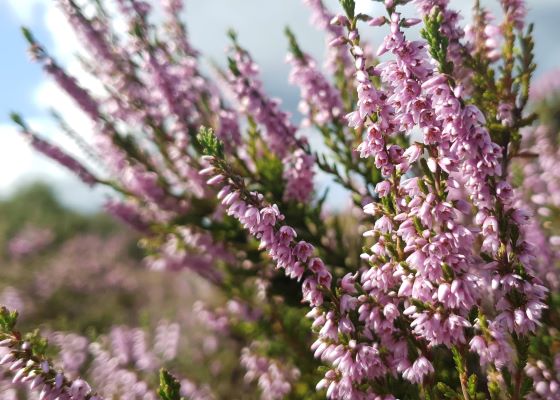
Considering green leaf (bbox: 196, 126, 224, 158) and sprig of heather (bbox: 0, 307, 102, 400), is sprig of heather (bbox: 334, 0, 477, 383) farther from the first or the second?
sprig of heather (bbox: 0, 307, 102, 400)

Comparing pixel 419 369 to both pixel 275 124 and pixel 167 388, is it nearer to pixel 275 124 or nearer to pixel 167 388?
pixel 167 388

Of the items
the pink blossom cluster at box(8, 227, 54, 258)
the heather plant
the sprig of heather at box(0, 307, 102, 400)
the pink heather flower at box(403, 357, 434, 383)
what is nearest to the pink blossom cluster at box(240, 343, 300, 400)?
the heather plant

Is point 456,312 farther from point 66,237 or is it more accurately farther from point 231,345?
point 66,237

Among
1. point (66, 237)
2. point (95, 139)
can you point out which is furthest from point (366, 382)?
point (66, 237)

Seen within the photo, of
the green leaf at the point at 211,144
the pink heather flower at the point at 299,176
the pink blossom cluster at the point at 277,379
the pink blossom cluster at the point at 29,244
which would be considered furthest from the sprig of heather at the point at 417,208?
the pink blossom cluster at the point at 29,244

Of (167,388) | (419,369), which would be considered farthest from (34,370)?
(419,369)

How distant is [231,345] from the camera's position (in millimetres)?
8703

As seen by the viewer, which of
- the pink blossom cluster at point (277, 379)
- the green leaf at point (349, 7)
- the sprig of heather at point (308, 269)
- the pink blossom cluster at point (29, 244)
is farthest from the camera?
the pink blossom cluster at point (29, 244)

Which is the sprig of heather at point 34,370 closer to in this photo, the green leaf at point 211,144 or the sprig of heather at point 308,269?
the sprig of heather at point 308,269

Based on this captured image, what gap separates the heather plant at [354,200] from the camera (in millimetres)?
2197

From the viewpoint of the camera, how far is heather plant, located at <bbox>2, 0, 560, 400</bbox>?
220 centimetres

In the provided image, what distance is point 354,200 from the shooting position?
375 centimetres

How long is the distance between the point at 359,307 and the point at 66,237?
30035mm

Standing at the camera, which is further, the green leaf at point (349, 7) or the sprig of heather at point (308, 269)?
the green leaf at point (349, 7)
